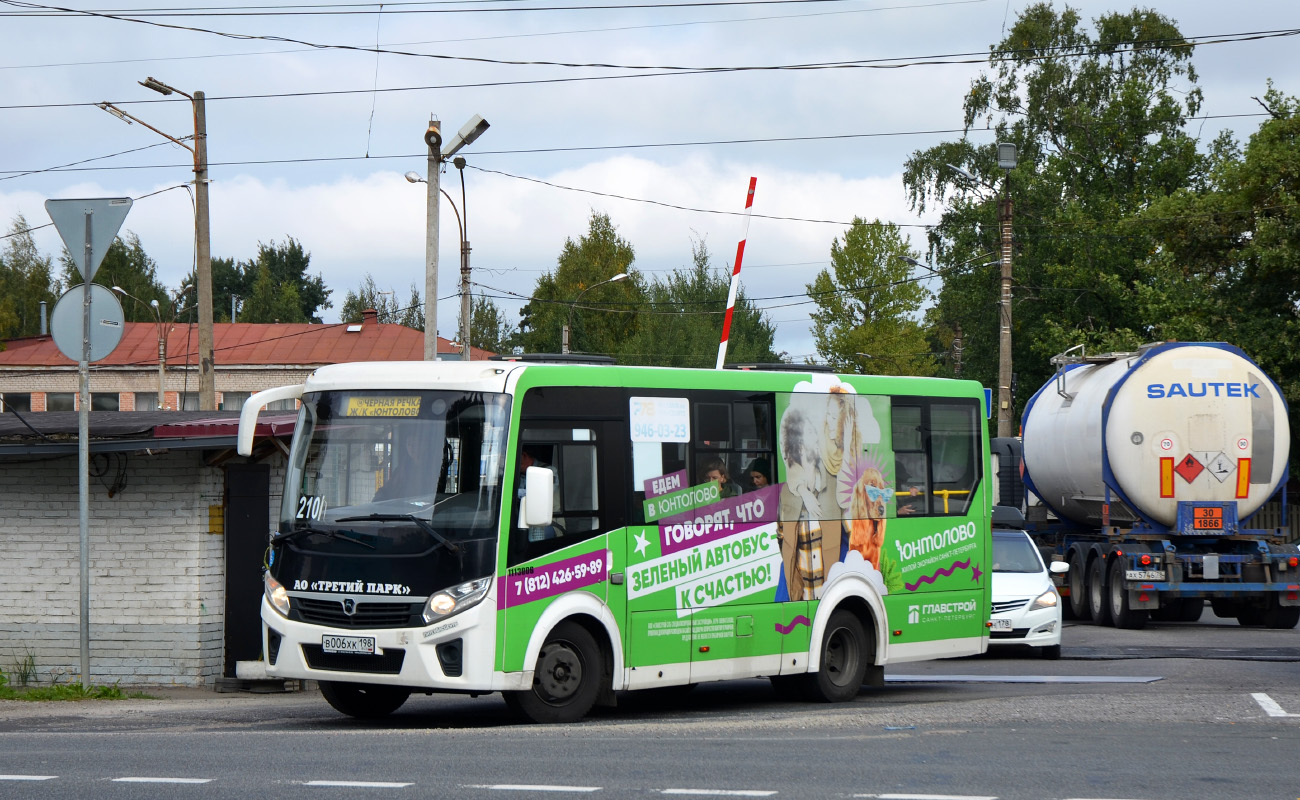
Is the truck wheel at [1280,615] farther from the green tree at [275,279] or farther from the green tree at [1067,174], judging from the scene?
the green tree at [275,279]

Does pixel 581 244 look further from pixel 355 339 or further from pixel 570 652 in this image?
pixel 570 652

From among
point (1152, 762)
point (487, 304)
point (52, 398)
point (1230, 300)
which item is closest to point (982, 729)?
point (1152, 762)

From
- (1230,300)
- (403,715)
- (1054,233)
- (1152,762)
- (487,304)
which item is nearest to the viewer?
(1152,762)

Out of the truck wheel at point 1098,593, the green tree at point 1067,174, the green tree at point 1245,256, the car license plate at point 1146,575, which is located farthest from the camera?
the green tree at point 1067,174

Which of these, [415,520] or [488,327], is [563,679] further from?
[488,327]

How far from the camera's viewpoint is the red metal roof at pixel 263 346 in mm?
71812

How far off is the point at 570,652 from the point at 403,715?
7.05ft

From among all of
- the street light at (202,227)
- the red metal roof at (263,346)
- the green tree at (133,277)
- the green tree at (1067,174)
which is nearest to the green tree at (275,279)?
the green tree at (133,277)

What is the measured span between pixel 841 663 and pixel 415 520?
4465 mm

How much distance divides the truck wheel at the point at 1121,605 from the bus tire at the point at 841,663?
32.4 ft

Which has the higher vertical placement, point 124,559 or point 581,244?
point 581,244

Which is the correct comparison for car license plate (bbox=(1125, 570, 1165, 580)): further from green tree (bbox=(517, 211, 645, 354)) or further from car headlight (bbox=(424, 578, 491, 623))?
green tree (bbox=(517, 211, 645, 354))

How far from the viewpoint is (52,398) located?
7650 centimetres

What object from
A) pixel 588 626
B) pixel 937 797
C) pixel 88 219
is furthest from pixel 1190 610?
pixel 937 797
